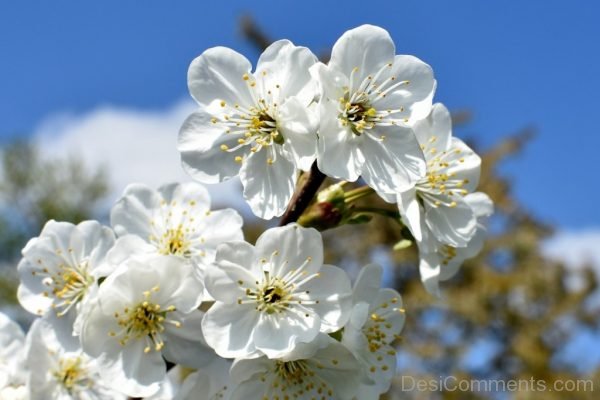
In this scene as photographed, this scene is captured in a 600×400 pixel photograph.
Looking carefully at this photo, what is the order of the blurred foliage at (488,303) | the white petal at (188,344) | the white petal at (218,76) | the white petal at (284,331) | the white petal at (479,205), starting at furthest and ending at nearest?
the blurred foliage at (488,303) → the white petal at (479,205) → the white petal at (218,76) → the white petal at (188,344) → the white petal at (284,331)

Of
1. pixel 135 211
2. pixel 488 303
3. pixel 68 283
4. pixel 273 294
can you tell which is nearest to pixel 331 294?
pixel 273 294

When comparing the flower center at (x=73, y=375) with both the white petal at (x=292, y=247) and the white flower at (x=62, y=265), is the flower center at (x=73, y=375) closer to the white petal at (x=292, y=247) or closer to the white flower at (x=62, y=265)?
the white flower at (x=62, y=265)

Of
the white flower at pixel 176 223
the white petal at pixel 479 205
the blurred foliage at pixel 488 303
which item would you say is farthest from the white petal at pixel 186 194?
the blurred foliage at pixel 488 303

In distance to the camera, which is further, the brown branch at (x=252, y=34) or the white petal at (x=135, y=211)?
the brown branch at (x=252, y=34)

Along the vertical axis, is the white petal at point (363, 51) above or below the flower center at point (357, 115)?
above

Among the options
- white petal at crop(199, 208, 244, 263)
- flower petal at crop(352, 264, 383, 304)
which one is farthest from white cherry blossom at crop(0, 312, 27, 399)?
flower petal at crop(352, 264, 383, 304)

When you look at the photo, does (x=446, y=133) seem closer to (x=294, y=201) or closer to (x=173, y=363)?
(x=294, y=201)

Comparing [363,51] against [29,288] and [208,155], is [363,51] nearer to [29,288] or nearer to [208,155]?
[208,155]

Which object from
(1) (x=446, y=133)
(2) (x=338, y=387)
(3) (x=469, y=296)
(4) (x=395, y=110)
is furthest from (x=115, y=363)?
(3) (x=469, y=296)
